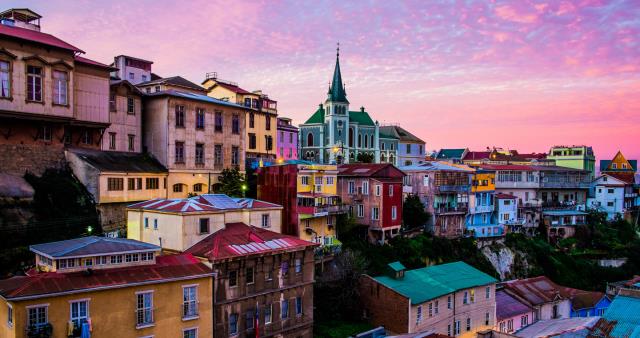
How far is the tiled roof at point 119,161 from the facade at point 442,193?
2960cm

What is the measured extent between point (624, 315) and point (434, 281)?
506 inches

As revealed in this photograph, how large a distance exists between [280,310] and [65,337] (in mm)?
12716

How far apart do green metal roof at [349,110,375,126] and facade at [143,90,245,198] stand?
164 ft

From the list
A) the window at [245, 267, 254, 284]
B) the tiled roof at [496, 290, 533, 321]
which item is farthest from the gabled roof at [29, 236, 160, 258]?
the tiled roof at [496, 290, 533, 321]

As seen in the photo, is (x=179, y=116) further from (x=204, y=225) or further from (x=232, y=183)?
(x=204, y=225)

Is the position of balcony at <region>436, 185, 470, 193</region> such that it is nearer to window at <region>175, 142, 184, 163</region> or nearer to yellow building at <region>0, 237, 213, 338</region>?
window at <region>175, 142, 184, 163</region>

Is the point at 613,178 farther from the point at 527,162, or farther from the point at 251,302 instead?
the point at 251,302

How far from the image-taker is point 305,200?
4262 centimetres

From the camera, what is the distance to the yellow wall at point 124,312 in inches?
883

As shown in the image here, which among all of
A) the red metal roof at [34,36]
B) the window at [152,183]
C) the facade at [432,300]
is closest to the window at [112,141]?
the window at [152,183]

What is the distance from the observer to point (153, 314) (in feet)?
84.1

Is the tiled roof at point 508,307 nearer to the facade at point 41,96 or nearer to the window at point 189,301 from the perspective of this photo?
the window at point 189,301

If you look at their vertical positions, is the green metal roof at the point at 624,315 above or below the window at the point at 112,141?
below

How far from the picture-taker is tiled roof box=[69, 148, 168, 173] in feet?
125
